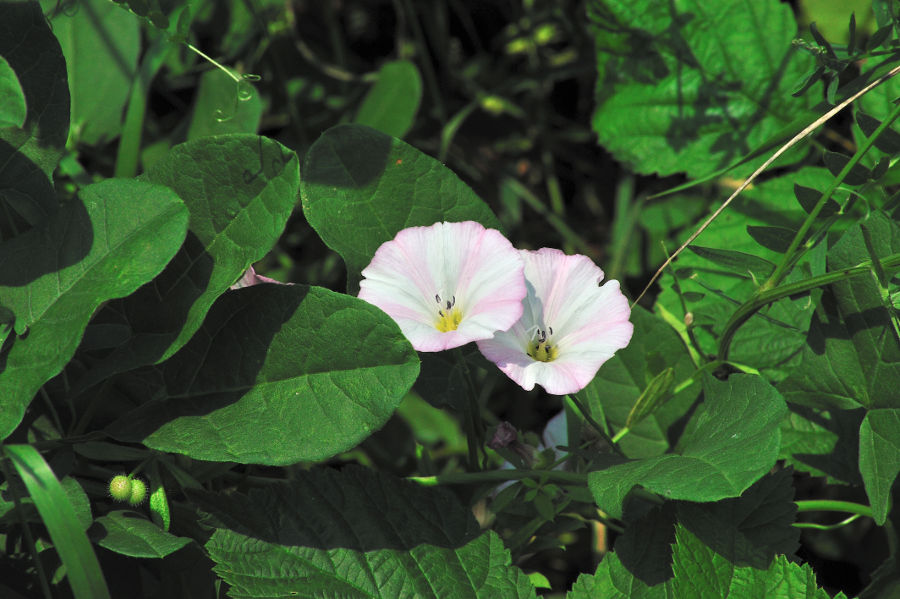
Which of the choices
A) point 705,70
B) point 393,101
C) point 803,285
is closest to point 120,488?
point 803,285

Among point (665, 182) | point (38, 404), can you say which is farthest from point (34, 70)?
point (665, 182)

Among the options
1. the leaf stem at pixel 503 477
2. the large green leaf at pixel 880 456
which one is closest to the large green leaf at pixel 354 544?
the leaf stem at pixel 503 477

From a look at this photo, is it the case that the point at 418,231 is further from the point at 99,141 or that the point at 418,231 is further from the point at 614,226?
the point at 614,226

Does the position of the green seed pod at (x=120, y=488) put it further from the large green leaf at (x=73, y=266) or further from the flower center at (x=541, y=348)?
the flower center at (x=541, y=348)

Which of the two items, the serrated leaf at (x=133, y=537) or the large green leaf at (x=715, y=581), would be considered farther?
the large green leaf at (x=715, y=581)

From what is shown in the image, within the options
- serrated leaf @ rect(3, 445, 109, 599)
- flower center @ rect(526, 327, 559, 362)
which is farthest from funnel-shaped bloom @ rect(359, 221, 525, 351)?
serrated leaf @ rect(3, 445, 109, 599)

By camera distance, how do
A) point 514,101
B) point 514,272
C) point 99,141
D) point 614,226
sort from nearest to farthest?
point 514,272 → point 99,141 → point 614,226 → point 514,101
